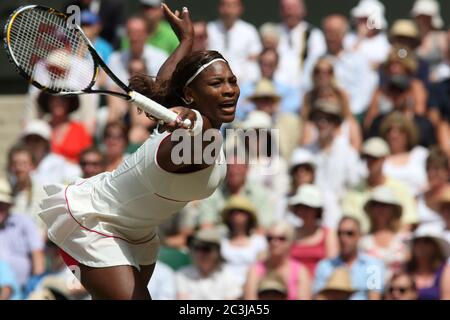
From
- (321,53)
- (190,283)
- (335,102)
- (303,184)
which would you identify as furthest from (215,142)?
(321,53)

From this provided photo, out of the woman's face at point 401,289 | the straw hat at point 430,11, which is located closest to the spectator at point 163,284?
the woman's face at point 401,289

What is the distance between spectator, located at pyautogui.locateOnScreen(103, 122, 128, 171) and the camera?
9.53 metres

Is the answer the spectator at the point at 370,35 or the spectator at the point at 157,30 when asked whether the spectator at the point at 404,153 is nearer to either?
the spectator at the point at 370,35

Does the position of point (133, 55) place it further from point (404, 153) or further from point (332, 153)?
point (404, 153)

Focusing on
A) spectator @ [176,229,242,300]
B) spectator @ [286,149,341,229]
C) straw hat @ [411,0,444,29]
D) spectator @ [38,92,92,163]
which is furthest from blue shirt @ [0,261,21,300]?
straw hat @ [411,0,444,29]

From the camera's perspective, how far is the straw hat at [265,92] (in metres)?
9.88

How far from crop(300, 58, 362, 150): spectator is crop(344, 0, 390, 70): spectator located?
1.23 feet

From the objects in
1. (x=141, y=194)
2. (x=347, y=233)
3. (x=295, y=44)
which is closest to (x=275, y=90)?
(x=295, y=44)

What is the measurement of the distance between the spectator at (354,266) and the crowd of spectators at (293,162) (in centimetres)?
1

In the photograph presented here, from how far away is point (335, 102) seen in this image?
9633 mm

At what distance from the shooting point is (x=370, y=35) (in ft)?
33.7

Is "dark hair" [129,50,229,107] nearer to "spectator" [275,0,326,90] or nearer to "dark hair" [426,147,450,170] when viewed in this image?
"dark hair" [426,147,450,170]
